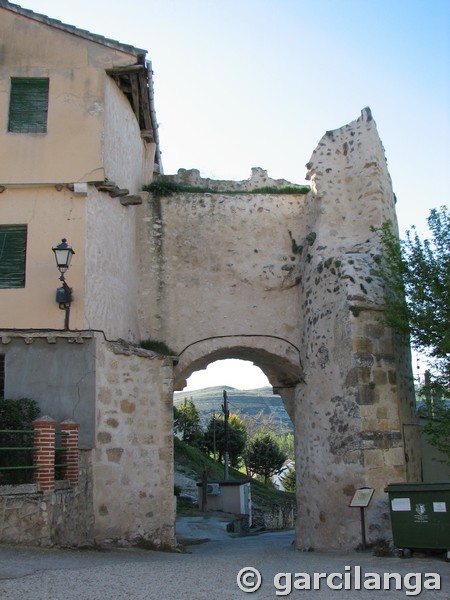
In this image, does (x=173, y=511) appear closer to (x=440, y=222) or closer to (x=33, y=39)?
(x=440, y=222)

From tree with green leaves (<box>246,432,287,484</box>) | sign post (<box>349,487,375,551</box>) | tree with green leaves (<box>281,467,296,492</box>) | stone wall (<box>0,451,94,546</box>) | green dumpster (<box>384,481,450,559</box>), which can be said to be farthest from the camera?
tree with green leaves (<box>281,467,296,492</box>)

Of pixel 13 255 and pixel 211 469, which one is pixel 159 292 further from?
pixel 211 469

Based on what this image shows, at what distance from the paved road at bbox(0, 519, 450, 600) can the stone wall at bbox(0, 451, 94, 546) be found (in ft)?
0.83

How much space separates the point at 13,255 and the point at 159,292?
11.7ft

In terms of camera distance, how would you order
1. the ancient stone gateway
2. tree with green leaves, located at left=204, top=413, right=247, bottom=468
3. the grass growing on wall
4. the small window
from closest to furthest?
the small window
the ancient stone gateway
the grass growing on wall
tree with green leaves, located at left=204, top=413, right=247, bottom=468

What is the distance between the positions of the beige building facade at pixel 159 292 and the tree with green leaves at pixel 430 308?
0.80m

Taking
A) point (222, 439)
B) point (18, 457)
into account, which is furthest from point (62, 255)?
point (222, 439)

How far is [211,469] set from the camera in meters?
39.9

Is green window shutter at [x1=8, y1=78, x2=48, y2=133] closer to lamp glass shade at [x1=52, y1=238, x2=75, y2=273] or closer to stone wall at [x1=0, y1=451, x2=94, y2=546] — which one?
lamp glass shade at [x1=52, y1=238, x2=75, y2=273]

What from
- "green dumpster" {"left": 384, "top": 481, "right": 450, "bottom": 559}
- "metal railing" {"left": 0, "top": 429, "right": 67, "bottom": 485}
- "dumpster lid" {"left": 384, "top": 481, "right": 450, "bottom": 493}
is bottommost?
"green dumpster" {"left": 384, "top": 481, "right": 450, "bottom": 559}

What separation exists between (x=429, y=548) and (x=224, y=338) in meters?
6.70

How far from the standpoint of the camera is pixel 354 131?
49.2ft

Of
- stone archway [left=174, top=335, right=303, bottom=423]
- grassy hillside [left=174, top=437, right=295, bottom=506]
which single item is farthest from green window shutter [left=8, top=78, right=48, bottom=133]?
grassy hillside [left=174, top=437, right=295, bottom=506]

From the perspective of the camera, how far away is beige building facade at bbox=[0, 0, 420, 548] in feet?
39.7
